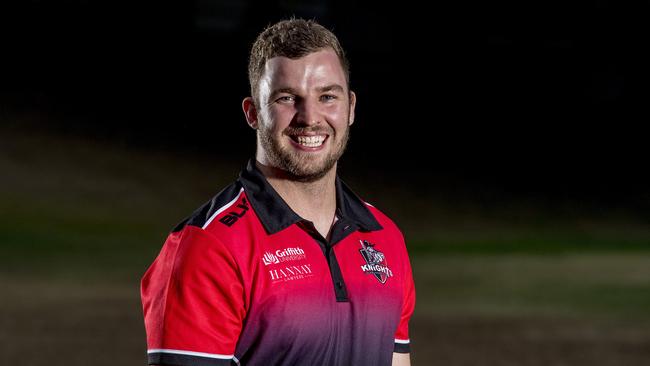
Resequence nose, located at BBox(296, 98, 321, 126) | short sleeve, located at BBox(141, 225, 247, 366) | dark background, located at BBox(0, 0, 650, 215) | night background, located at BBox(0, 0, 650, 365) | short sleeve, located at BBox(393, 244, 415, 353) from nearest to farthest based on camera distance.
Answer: short sleeve, located at BBox(141, 225, 247, 366) → nose, located at BBox(296, 98, 321, 126) → short sleeve, located at BBox(393, 244, 415, 353) → night background, located at BBox(0, 0, 650, 365) → dark background, located at BBox(0, 0, 650, 215)

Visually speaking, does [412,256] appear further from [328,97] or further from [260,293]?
[260,293]

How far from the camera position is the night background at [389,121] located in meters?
16.7

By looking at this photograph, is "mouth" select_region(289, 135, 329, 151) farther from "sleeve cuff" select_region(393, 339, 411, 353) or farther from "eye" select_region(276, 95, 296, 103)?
"sleeve cuff" select_region(393, 339, 411, 353)

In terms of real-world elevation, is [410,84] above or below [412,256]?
above

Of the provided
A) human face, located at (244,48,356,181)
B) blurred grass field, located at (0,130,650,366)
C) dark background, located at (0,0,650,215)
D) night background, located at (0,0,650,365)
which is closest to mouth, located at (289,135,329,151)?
human face, located at (244,48,356,181)

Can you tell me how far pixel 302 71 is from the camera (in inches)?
97.7

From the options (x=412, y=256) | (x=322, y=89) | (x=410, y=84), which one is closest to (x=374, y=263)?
(x=322, y=89)

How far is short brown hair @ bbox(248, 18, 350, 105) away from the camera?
2.50m

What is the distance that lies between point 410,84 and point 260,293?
774 inches

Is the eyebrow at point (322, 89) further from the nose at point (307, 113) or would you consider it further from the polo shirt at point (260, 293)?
the polo shirt at point (260, 293)

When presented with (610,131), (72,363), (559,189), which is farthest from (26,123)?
(72,363)

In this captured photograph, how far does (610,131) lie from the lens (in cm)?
2102

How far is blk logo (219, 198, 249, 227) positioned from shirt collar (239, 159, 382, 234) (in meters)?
0.02

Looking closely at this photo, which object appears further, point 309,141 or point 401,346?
point 401,346
